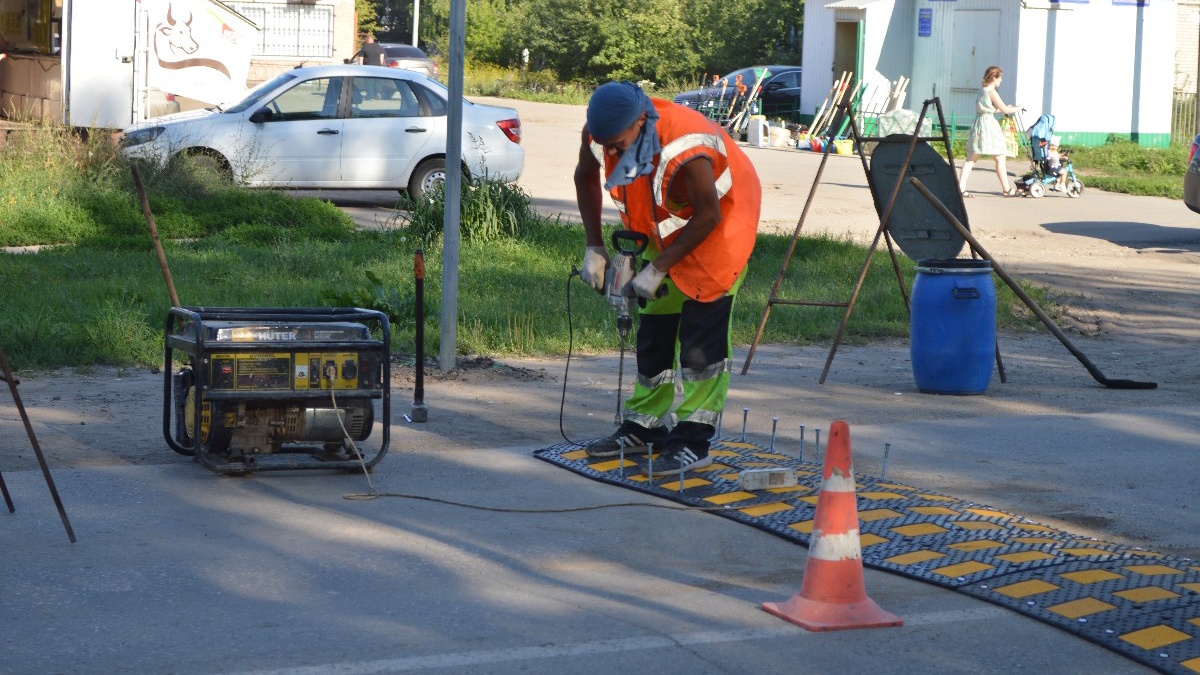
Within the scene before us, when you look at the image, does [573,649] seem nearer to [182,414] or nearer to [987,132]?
[182,414]

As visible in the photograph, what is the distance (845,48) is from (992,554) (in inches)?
1071

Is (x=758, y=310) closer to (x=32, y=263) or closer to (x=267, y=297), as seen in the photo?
(x=267, y=297)

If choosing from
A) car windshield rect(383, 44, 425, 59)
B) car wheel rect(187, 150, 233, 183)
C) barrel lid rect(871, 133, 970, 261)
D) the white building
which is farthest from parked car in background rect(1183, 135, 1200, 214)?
car windshield rect(383, 44, 425, 59)

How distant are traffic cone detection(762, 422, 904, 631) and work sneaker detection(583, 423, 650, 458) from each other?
2143 millimetres

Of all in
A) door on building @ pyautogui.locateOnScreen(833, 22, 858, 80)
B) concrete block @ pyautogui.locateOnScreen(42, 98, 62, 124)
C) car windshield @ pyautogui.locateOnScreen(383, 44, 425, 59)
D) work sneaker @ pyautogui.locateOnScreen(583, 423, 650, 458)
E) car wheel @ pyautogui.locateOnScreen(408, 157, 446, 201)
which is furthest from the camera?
car windshield @ pyautogui.locateOnScreen(383, 44, 425, 59)

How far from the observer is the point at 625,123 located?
6109mm

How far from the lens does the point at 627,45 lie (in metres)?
51.8

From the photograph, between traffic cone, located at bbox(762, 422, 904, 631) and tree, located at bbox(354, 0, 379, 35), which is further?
tree, located at bbox(354, 0, 379, 35)

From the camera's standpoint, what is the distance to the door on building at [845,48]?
1227 inches

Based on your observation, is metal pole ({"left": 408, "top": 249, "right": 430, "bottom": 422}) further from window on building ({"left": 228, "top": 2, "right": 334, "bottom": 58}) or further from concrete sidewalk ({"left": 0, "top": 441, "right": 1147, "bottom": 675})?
window on building ({"left": 228, "top": 2, "right": 334, "bottom": 58})

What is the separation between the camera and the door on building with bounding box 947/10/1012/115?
28209 millimetres

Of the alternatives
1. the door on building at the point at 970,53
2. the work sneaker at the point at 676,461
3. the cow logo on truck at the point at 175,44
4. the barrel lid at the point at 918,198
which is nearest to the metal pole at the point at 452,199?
the work sneaker at the point at 676,461

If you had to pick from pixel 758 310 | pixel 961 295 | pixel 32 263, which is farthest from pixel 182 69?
pixel 961 295

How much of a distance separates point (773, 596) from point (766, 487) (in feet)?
4.47
